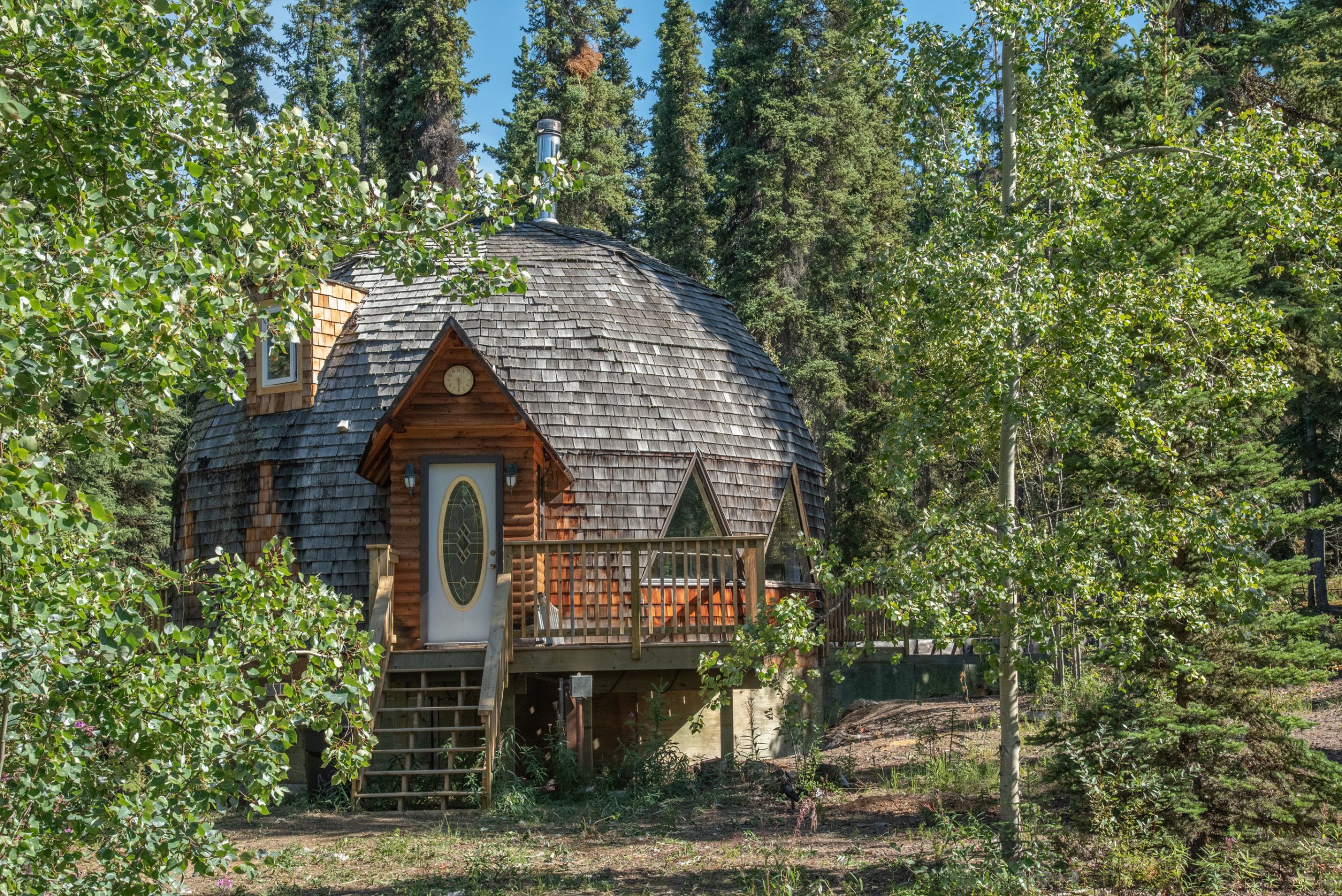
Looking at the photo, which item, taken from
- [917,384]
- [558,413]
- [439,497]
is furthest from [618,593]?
[917,384]

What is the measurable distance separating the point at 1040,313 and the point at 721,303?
10.5m

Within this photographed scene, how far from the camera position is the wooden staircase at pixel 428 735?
32.5 feet

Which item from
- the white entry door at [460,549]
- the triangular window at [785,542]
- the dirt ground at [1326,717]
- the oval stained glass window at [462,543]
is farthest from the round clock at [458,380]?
the dirt ground at [1326,717]

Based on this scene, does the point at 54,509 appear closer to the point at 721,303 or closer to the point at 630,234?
the point at 721,303

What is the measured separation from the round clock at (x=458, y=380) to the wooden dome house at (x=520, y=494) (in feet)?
0.06

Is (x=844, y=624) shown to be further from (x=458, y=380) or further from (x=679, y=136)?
(x=679, y=136)

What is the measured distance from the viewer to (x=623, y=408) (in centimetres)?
1350

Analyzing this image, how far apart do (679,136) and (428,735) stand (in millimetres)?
24087

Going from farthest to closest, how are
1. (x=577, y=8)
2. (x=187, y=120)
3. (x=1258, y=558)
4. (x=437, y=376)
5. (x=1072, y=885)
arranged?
1. (x=577, y=8)
2. (x=437, y=376)
3. (x=1072, y=885)
4. (x=1258, y=558)
5. (x=187, y=120)

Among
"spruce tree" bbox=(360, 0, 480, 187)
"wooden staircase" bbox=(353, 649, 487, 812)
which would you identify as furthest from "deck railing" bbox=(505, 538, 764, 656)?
"spruce tree" bbox=(360, 0, 480, 187)

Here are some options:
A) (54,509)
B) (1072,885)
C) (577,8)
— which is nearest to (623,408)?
(1072,885)

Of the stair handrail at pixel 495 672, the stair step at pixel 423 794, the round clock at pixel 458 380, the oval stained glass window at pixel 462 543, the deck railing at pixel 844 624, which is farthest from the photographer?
the deck railing at pixel 844 624

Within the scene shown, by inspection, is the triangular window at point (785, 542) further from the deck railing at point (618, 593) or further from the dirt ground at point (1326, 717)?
the dirt ground at point (1326, 717)

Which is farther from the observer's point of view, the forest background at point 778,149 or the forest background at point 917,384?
the forest background at point 778,149
